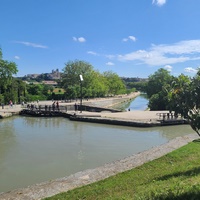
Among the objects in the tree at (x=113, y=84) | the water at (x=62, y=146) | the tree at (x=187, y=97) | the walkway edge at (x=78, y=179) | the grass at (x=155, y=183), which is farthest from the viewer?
the tree at (x=113, y=84)

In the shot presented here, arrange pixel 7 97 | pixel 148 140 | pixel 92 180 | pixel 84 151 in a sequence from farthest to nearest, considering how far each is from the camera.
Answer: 1. pixel 7 97
2. pixel 148 140
3. pixel 84 151
4. pixel 92 180

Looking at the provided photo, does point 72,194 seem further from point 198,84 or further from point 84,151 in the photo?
point 84,151

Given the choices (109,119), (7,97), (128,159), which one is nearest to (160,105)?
(109,119)

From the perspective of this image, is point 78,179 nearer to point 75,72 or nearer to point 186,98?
point 186,98

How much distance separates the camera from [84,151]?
16.2 m

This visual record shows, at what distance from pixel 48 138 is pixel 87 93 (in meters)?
44.1

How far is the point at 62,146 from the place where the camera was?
17531 mm

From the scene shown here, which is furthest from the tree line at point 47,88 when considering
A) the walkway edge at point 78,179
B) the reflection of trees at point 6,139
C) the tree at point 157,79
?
the walkway edge at point 78,179

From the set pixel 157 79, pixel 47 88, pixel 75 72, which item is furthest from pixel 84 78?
pixel 157 79

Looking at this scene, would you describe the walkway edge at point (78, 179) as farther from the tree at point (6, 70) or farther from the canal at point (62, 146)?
the tree at point (6, 70)

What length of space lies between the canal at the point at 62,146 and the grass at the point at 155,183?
3.51 m

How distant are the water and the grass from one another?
348 cm

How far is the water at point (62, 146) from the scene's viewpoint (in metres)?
12.5

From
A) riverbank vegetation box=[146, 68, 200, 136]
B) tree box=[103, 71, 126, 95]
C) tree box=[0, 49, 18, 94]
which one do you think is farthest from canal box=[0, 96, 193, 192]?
tree box=[103, 71, 126, 95]
